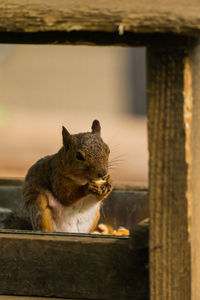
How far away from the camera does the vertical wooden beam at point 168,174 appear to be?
5.55 ft

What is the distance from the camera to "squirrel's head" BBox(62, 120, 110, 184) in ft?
8.58

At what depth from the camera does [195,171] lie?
182 cm

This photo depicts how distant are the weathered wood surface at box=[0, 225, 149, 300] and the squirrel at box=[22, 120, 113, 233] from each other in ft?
A: 2.19

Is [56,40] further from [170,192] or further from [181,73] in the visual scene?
[170,192]

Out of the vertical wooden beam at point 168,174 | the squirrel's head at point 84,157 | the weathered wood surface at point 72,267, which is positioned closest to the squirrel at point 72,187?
the squirrel's head at point 84,157

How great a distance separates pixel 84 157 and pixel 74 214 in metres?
0.29

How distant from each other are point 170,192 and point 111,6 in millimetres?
533

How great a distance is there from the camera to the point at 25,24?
1647mm

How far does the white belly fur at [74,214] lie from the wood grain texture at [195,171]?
37.0 inches

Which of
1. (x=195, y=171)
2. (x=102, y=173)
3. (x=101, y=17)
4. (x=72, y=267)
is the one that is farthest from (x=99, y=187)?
(x=101, y=17)

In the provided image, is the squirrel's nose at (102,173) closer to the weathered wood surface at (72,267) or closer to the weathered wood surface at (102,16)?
the weathered wood surface at (72,267)

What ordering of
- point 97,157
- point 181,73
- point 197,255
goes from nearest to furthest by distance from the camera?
point 181,73 < point 197,255 < point 97,157

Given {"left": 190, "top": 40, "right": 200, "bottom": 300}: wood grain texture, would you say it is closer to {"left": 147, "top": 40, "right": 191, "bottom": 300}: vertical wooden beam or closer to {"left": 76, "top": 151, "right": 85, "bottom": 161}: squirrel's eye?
{"left": 147, "top": 40, "right": 191, "bottom": 300}: vertical wooden beam

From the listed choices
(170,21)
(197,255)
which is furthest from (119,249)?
(170,21)
